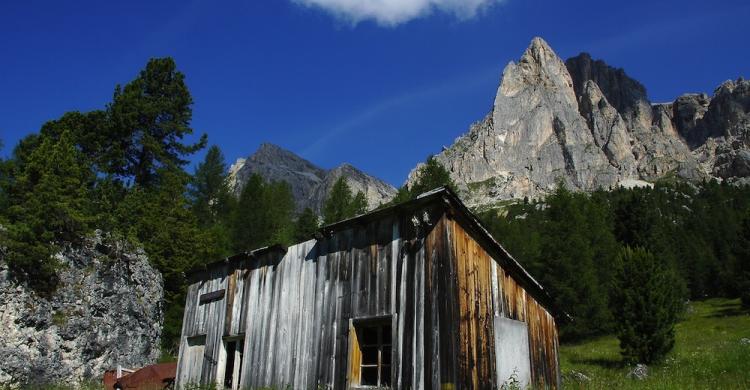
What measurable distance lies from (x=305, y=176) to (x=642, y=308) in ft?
513

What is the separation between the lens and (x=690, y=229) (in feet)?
248

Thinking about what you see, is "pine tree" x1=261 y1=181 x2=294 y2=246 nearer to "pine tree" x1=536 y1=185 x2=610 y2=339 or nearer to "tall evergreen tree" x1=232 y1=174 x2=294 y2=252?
"tall evergreen tree" x1=232 y1=174 x2=294 y2=252

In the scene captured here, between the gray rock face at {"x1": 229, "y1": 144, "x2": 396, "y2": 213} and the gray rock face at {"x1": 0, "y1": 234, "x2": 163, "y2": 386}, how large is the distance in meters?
126

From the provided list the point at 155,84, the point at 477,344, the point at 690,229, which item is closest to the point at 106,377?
the point at 477,344

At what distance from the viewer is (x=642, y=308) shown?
73.9 feet

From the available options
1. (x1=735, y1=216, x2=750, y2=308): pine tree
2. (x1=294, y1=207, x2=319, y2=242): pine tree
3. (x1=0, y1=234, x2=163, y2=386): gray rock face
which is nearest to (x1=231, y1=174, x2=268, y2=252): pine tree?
(x1=294, y1=207, x2=319, y2=242): pine tree

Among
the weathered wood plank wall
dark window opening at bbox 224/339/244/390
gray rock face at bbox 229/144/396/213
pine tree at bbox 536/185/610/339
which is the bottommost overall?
dark window opening at bbox 224/339/244/390

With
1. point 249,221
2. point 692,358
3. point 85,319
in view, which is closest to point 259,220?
point 249,221

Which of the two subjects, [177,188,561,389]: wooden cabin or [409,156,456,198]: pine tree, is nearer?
[177,188,561,389]: wooden cabin

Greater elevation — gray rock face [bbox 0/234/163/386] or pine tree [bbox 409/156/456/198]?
pine tree [bbox 409/156/456/198]

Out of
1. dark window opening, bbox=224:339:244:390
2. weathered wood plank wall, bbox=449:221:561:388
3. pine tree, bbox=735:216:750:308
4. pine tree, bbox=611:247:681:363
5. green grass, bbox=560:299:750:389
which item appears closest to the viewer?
weathered wood plank wall, bbox=449:221:561:388

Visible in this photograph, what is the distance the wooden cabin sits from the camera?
1050cm

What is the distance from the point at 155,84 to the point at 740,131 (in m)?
223

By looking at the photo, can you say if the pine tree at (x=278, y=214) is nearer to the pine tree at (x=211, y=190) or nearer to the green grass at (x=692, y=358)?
the pine tree at (x=211, y=190)
